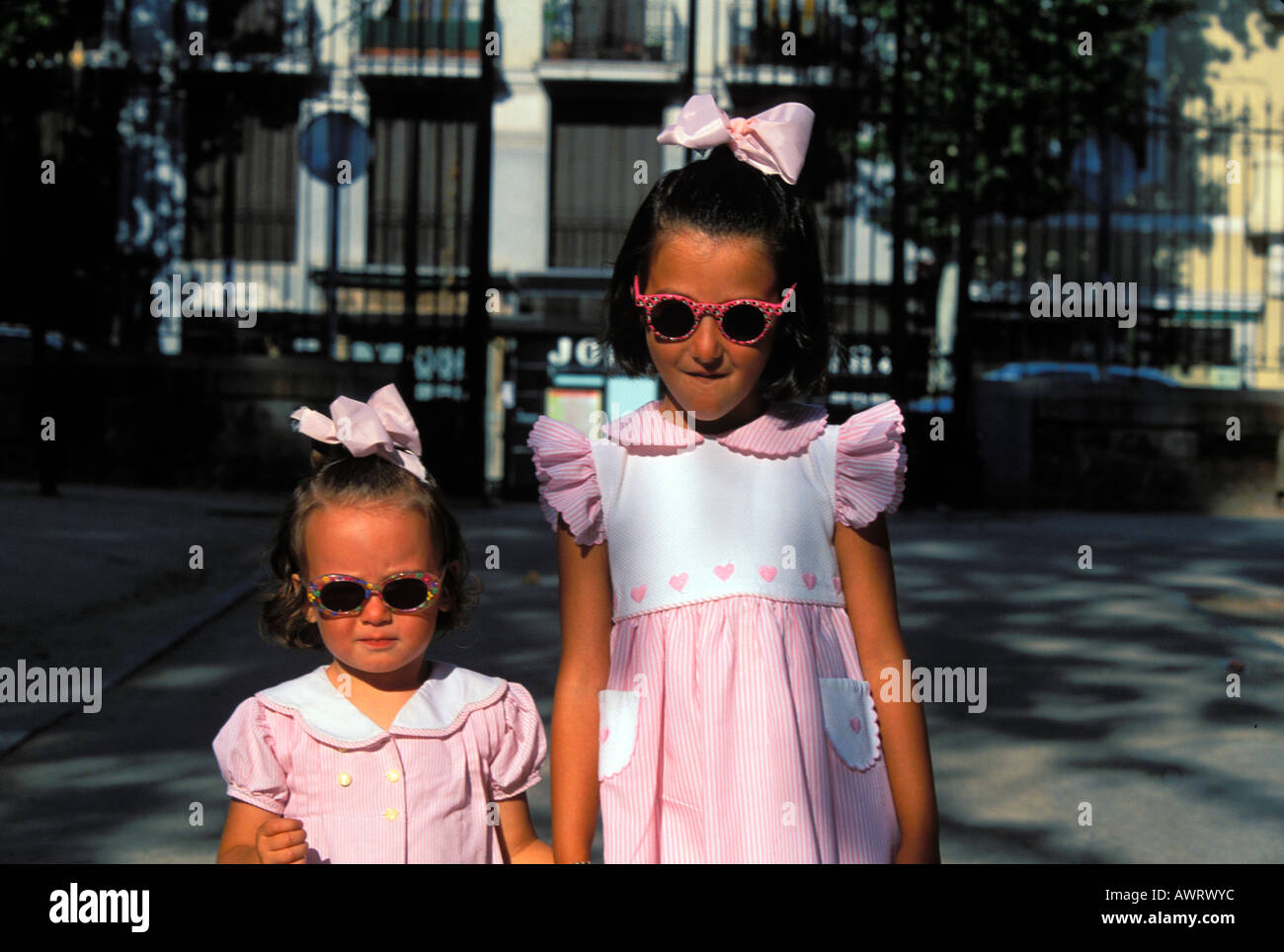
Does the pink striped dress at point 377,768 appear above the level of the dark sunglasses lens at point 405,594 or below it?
below

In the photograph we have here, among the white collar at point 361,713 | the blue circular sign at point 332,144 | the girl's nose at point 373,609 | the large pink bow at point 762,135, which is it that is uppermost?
the blue circular sign at point 332,144

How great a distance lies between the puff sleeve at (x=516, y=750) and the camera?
248 cm

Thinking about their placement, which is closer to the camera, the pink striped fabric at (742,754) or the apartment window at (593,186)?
the pink striped fabric at (742,754)

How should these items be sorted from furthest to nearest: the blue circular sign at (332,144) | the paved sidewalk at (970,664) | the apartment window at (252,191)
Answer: the apartment window at (252,191)
the blue circular sign at (332,144)
the paved sidewalk at (970,664)

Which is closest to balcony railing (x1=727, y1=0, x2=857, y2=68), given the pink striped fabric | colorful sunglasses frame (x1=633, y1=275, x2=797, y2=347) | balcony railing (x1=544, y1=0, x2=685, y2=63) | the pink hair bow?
balcony railing (x1=544, y1=0, x2=685, y2=63)

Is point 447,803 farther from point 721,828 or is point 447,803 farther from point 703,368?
point 703,368

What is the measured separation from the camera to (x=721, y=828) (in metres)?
2.19

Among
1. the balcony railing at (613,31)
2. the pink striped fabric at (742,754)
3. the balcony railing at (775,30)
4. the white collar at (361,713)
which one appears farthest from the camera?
the balcony railing at (613,31)

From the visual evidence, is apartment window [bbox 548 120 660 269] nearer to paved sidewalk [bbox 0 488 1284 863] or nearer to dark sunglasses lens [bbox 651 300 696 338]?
paved sidewalk [bbox 0 488 1284 863]

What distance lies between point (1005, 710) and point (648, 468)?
153 inches

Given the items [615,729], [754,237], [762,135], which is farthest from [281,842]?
[762,135]

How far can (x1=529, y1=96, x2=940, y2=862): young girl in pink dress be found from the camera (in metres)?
2.21

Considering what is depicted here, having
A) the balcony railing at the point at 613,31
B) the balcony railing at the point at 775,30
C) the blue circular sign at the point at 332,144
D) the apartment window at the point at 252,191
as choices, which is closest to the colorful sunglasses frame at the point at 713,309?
the blue circular sign at the point at 332,144

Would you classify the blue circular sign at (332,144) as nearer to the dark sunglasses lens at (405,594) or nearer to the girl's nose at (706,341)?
the dark sunglasses lens at (405,594)
